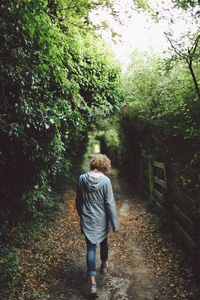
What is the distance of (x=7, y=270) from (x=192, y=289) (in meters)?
2.65

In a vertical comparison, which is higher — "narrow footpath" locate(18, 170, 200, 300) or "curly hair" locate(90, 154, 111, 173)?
"curly hair" locate(90, 154, 111, 173)

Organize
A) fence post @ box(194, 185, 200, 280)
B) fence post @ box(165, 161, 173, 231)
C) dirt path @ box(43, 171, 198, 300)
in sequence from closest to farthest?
dirt path @ box(43, 171, 198, 300) → fence post @ box(194, 185, 200, 280) → fence post @ box(165, 161, 173, 231)

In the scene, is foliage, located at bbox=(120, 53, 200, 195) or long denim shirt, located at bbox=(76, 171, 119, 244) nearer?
long denim shirt, located at bbox=(76, 171, 119, 244)

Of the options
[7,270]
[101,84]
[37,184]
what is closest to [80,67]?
[101,84]

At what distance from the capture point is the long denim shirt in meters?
3.48

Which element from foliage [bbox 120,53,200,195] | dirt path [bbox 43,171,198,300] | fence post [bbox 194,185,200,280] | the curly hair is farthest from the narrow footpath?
the curly hair

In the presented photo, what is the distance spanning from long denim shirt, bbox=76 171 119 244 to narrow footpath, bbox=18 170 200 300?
808 millimetres

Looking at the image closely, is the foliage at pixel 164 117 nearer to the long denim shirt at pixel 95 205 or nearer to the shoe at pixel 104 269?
the long denim shirt at pixel 95 205

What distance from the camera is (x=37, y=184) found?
4.45 meters

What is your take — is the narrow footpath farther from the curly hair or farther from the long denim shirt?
the curly hair

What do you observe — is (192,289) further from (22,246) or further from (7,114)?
(7,114)

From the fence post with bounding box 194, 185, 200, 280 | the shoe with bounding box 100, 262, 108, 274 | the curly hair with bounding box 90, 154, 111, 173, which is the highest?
the curly hair with bounding box 90, 154, 111, 173

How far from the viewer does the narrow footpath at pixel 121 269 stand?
331 cm

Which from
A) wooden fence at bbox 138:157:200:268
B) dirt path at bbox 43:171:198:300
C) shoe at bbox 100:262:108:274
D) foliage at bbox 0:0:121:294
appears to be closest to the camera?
foliage at bbox 0:0:121:294
